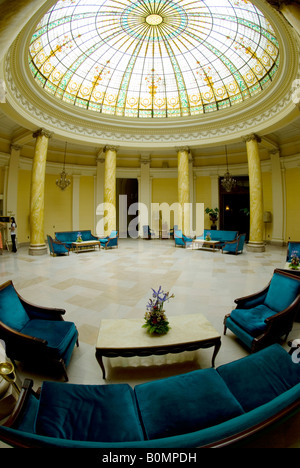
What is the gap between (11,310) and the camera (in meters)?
2.87

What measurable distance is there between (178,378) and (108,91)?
16129 millimetres

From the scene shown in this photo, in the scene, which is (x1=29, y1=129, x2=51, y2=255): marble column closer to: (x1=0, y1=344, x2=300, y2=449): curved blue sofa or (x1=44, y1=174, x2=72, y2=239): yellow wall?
(x1=44, y1=174, x2=72, y2=239): yellow wall

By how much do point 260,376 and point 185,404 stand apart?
795mm

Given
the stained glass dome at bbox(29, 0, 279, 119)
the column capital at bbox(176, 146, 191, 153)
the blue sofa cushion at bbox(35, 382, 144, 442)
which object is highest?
the stained glass dome at bbox(29, 0, 279, 119)

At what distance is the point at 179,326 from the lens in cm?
300

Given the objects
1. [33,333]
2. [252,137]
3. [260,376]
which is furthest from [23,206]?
[260,376]

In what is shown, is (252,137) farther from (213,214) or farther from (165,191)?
(165,191)

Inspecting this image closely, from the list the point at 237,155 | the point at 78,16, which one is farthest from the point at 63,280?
the point at 237,155

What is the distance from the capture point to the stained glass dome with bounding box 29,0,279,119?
964 cm

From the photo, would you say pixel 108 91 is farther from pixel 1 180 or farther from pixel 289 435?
pixel 289 435

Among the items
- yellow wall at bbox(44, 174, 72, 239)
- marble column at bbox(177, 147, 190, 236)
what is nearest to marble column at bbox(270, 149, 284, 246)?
marble column at bbox(177, 147, 190, 236)

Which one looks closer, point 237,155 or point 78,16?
point 78,16

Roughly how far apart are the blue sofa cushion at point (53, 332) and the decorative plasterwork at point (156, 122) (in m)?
9.69

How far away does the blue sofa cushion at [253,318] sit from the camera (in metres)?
2.95
